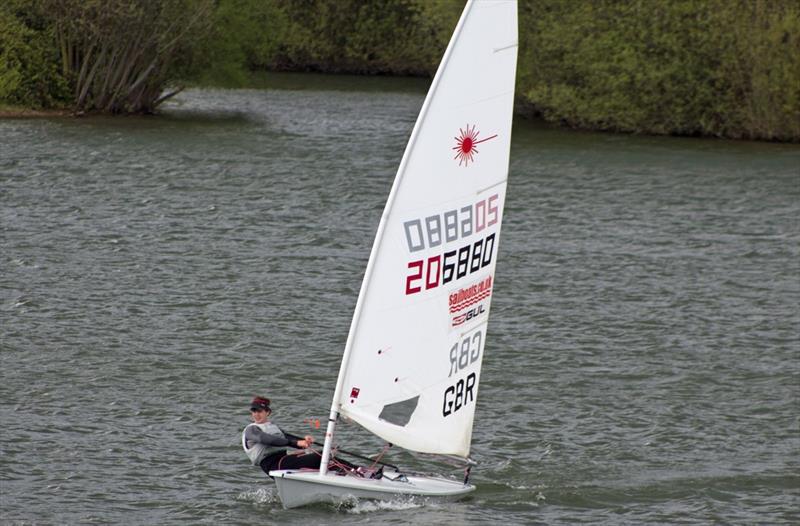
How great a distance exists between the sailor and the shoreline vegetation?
38.6m

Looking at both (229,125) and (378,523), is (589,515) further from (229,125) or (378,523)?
(229,125)

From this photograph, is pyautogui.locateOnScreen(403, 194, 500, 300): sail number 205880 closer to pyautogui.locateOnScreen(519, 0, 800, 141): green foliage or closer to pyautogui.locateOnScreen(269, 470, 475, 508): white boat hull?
pyautogui.locateOnScreen(269, 470, 475, 508): white boat hull

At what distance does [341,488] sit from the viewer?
1576 centimetres

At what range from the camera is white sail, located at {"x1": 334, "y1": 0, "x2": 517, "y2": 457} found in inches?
598

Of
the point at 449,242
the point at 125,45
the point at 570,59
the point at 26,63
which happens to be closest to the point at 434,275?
the point at 449,242

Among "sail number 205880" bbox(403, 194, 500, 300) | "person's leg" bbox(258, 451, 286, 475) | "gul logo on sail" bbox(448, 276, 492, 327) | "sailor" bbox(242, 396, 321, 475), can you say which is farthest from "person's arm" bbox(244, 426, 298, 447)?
"gul logo on sail" bbox(448, 276, 492, 327)

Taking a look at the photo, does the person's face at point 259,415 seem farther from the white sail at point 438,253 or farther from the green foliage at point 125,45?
the green foliage at point 125,45

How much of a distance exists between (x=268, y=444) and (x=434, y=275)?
2683mm

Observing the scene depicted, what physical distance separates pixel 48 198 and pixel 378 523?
2441 cm

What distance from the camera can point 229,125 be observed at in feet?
180

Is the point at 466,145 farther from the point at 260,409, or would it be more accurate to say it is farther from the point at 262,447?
the point at 262,447

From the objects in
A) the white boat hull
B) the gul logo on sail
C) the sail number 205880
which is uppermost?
the sail number 205880

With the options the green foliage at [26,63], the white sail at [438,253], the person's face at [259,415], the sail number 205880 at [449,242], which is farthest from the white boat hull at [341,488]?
the green foliage at [26,63]

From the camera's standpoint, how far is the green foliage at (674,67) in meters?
51.5
